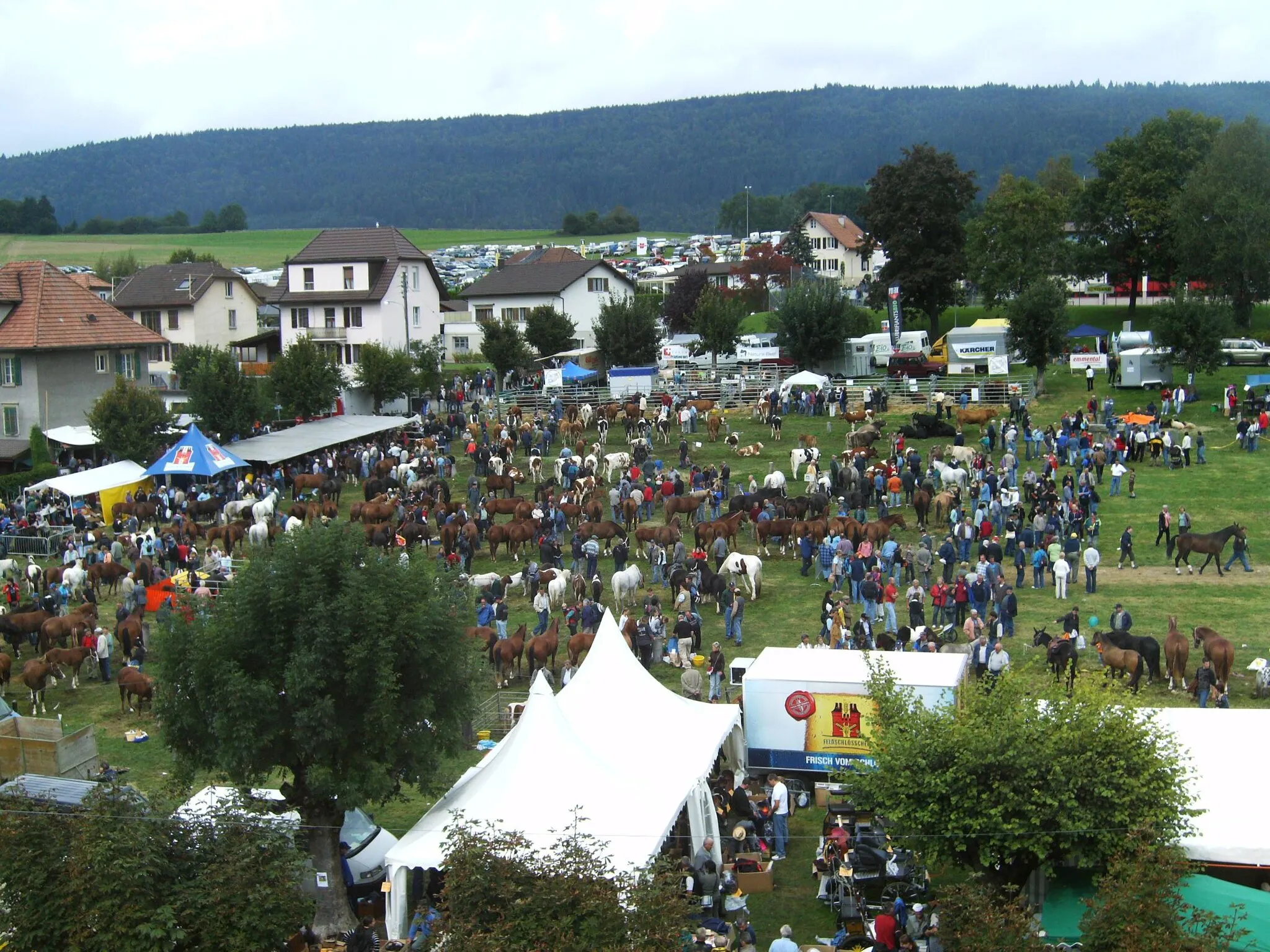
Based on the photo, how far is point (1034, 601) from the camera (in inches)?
988

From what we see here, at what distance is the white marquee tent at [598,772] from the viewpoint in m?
14.1

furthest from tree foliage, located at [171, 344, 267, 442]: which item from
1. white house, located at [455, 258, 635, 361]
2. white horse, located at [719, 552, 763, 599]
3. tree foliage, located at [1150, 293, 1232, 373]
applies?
tree foliage, located at [1150, 293, 1232, 373]

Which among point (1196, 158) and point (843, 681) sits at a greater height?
point (1196, 158)

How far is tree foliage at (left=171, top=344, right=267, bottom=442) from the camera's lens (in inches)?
1602

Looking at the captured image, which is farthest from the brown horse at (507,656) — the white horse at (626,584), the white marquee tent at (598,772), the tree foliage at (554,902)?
the tree foliage at (554,902)

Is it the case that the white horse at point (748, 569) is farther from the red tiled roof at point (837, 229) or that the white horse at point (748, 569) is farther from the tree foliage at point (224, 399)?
the red tiled roof at point (837, 229)

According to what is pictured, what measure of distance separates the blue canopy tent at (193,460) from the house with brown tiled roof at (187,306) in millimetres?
22792

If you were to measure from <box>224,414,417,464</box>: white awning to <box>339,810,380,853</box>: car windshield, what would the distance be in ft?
79.8

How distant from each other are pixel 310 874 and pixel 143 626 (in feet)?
37.9

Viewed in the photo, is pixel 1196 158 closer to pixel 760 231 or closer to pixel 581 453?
pixel 581 453

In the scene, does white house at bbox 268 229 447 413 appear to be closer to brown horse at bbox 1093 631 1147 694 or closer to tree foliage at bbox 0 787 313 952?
brown horse at bbox 1093 631 1147 694

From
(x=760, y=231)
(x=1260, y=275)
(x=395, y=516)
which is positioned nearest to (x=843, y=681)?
(x=395, y=516)

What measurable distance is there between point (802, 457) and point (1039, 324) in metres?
13.8

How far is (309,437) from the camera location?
4200cm
